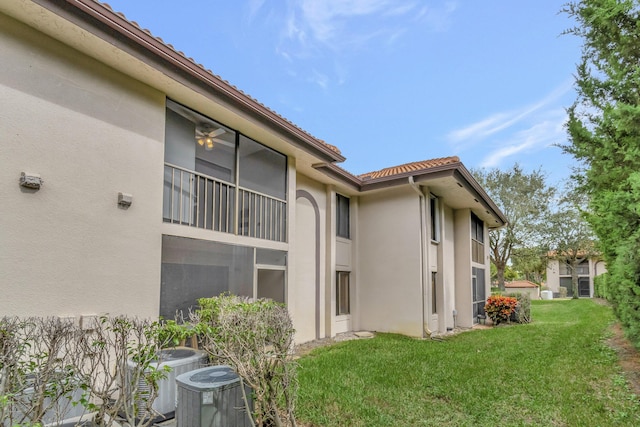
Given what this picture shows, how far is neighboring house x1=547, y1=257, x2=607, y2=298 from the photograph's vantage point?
4584cm

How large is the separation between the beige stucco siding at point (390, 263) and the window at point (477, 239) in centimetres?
585

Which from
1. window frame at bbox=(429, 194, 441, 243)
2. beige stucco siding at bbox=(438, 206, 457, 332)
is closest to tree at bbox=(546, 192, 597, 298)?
beige stucco siding at bbox=(438, 206, 457, 332)

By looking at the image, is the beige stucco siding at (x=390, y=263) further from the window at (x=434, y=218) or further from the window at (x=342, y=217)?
the window at (x=434, y=218)

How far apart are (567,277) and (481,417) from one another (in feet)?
178

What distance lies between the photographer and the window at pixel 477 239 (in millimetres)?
17625

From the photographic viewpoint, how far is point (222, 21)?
44.6 ft

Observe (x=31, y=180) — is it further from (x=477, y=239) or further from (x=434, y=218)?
(x=477, y=239)

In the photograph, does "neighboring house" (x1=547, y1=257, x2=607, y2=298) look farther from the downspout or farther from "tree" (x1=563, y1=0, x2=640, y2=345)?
"tree" (x1=563, y1=0, x2=640, y2=345)

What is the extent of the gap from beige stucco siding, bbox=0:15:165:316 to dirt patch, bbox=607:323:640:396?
804 cm

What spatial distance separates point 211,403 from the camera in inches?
160

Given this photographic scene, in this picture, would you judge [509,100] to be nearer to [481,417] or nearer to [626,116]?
[626,116]

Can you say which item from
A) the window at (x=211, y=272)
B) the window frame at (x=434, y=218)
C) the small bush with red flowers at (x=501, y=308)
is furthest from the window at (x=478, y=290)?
the window at (x=211, y=272)

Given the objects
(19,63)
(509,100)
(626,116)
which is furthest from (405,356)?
(509,100)

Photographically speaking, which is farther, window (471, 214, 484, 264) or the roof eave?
window (471, 214, 484, 264)
